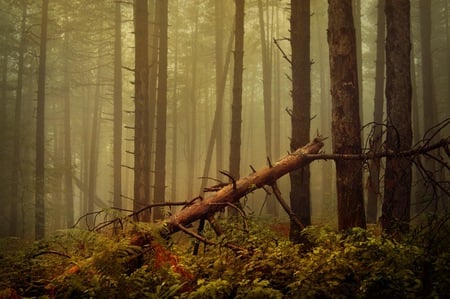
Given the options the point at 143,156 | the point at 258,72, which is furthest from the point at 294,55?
the point at 258,72

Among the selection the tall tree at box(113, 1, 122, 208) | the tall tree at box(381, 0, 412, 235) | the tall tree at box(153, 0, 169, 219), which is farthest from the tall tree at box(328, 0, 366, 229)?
the tall tree at box(113, 1, 122, 208)

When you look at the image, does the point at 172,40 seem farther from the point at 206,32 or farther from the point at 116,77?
the point at 116,77

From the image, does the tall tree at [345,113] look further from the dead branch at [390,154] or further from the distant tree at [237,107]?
the distant tree at [237,107]

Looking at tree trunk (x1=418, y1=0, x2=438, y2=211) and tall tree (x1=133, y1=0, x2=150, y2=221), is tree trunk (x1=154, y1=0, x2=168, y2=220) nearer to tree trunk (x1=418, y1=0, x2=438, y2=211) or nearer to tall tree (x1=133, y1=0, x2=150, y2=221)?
tall tree (x1=133, y1=0, x2=150, y2=221)

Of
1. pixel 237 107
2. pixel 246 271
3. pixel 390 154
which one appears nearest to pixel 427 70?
pixel 237 107

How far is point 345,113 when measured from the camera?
5660 millimetres

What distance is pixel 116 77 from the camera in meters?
21.2

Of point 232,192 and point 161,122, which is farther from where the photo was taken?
point 161,122

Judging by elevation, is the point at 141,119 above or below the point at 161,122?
below

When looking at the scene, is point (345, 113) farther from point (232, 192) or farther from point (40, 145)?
point (40, 145)

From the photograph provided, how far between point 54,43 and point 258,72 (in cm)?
1954

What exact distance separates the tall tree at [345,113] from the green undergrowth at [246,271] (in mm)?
608

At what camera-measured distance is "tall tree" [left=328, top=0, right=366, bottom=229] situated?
18.3 ft

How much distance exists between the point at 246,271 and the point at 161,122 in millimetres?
→ 10497
